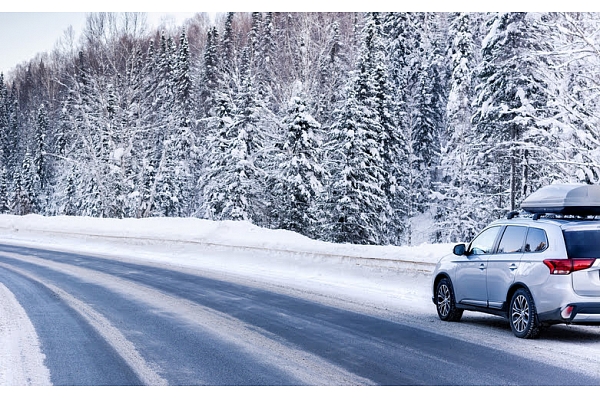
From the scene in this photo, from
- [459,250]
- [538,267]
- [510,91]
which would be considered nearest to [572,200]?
[538,267]

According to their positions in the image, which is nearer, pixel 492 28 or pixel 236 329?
pixel 236 329

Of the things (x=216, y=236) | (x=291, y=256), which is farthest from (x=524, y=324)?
(x=216, y=236)

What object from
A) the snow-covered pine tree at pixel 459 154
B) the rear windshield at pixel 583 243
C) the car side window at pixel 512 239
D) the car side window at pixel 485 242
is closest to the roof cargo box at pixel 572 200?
the car side window at pixel 512 239

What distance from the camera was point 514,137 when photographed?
123ft

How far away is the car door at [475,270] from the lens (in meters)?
11.3

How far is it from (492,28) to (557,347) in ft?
103

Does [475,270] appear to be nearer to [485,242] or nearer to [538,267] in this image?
[485,242]

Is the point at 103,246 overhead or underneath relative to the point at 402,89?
underneath

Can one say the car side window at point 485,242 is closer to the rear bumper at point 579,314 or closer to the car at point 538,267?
the car at point 538,267

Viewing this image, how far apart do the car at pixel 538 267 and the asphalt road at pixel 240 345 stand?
1124 millimetres

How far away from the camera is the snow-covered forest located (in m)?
37.0

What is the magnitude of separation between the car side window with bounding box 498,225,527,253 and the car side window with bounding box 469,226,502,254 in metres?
0.26

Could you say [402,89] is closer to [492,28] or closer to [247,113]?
[247,113]

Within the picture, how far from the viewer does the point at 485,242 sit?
38.3 feet
